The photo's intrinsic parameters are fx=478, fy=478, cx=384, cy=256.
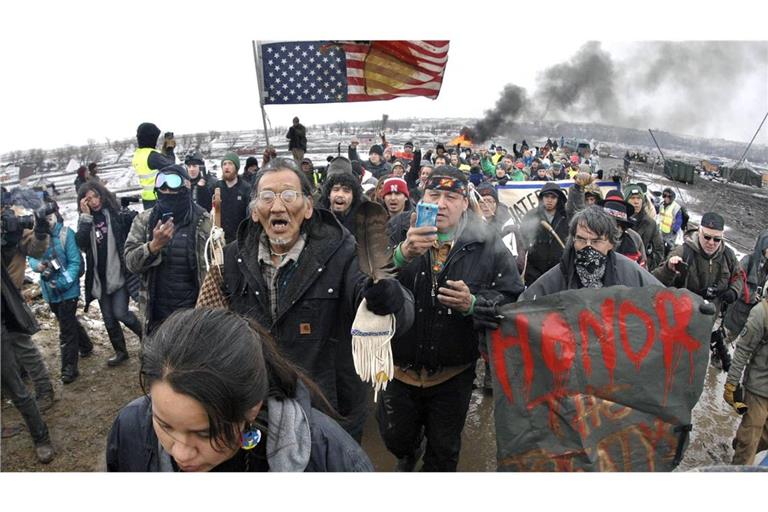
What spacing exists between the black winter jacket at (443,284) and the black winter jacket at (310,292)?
57 cm

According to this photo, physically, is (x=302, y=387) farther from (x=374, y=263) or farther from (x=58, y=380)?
(x=58, y=380)

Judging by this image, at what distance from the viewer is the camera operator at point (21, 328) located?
358 cm

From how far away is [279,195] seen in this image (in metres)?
2.40

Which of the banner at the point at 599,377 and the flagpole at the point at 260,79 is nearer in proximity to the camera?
the banner at the point at 599,377

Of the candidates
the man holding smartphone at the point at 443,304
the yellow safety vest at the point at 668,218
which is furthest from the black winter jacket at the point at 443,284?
the yellow safety vest at the point at 668,218

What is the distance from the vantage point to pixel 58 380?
4.96 metres

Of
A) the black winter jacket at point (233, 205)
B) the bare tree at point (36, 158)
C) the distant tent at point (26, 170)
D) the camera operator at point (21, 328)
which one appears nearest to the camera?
the camera operator at point (21, 328)

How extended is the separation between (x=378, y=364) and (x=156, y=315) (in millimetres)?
2718

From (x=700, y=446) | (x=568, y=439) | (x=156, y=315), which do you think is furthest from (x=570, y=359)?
(x=156, y=315)

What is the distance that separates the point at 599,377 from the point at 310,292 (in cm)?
163

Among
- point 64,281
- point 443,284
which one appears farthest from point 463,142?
point 443,284

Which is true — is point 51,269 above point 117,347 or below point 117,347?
above

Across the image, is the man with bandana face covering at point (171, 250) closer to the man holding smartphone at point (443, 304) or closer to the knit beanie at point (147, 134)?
the man holding smartphone at point (443, 304)

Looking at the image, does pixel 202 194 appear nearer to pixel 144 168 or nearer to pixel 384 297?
pixel 144 168
